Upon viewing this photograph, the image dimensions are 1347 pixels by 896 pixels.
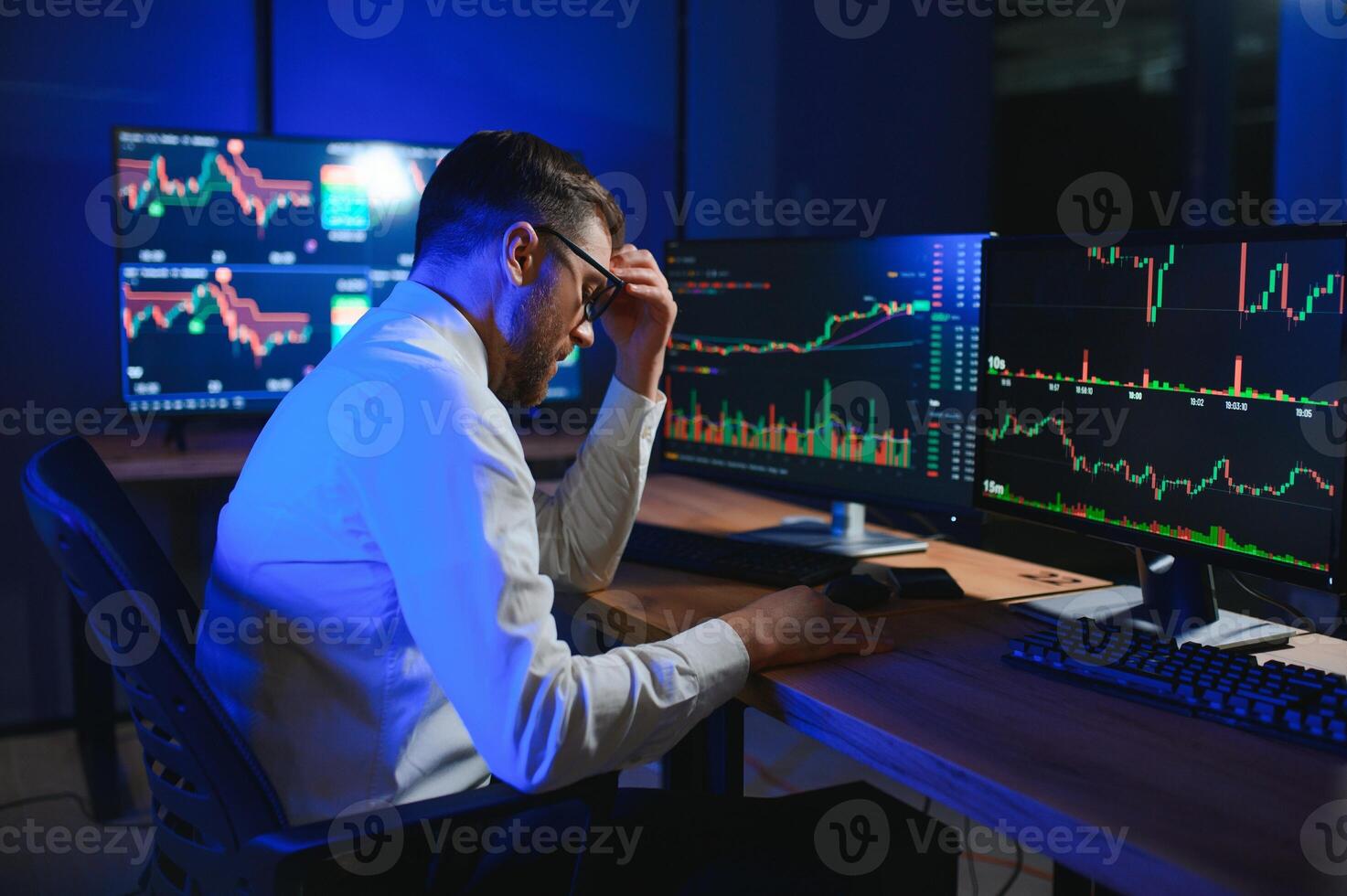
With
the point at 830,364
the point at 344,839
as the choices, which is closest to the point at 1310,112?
the point at 830,364

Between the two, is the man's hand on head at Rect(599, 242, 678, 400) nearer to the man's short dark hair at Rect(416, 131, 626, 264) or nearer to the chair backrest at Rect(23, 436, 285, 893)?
the man's short dark hair at Rect(416, 131, 626, 264)

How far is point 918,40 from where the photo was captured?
2.91 m

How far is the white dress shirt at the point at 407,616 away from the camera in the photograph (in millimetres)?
1079

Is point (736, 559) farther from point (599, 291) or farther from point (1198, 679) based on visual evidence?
point (1198, 679)

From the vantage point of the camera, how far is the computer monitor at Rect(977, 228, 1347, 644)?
128 cm

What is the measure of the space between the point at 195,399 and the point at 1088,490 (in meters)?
2.02

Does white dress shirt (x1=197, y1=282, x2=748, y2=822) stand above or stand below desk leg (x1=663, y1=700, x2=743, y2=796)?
above

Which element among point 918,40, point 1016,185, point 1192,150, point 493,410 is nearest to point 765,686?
point 493,410

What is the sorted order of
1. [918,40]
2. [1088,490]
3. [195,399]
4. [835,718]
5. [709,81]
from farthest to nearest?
[709,81] < [918,40] < [195,399] < [1088,490] < [835,718]

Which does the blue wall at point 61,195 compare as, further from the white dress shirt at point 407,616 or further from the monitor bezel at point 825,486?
the white dress shirt at point 407,616

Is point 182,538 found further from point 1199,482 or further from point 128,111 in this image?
point 1199,482

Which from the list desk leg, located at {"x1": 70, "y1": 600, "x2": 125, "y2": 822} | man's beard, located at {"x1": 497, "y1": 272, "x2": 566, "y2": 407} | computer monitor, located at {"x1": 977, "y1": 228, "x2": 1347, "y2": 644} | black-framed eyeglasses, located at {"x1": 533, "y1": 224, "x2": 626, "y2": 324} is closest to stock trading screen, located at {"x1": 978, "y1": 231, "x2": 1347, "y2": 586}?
computer monitor, located at {"x1": 977, "y1": 228, "x2": 1347, "y2": 644}

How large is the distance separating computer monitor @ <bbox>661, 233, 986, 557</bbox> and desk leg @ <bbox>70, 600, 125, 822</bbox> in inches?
52.7

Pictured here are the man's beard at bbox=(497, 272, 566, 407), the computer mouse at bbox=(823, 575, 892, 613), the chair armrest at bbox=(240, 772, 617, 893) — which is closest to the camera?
the chair armrest at bbox=(240, 772, 617, 893)
